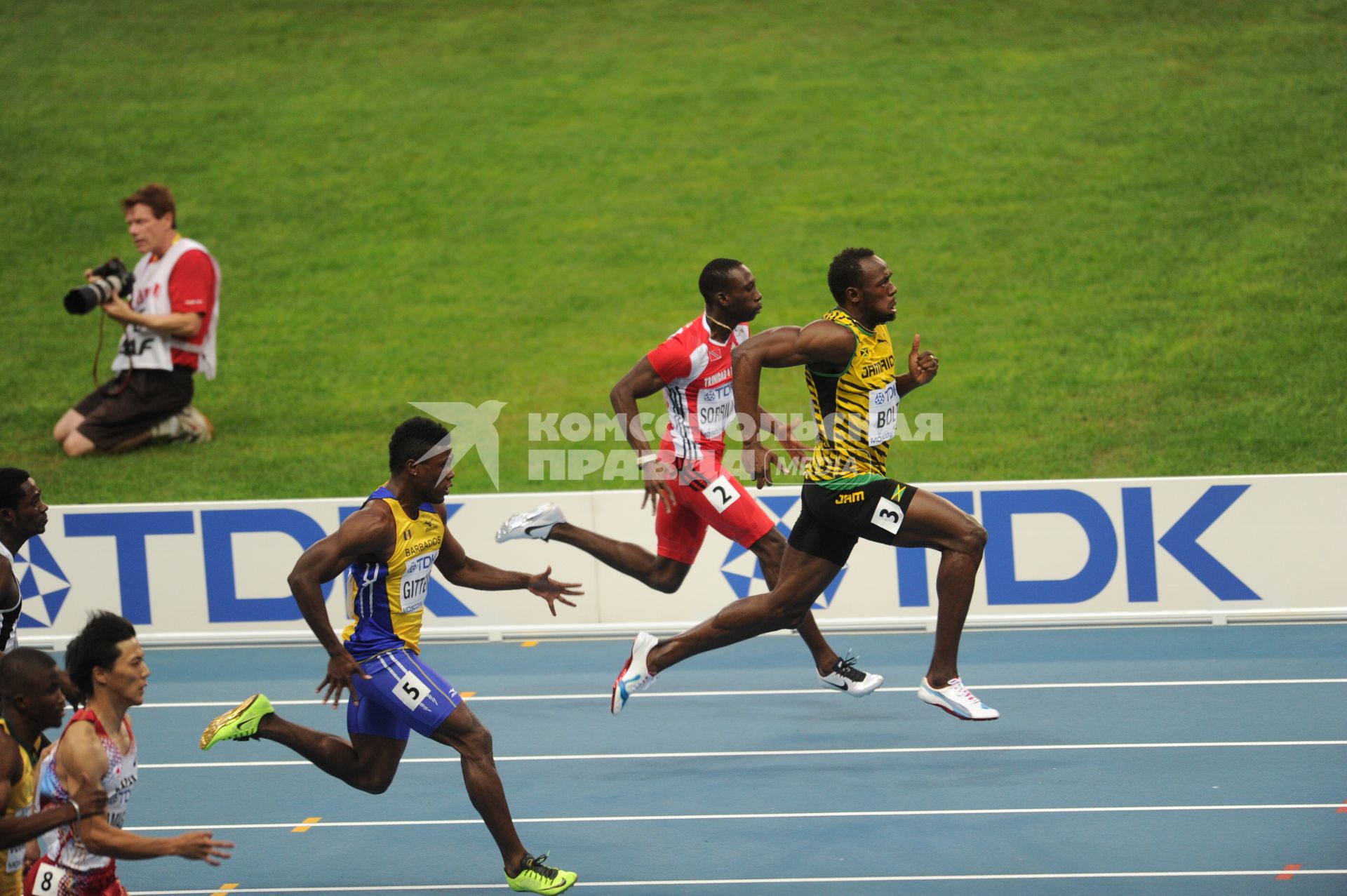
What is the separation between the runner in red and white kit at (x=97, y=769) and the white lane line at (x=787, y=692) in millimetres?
3880

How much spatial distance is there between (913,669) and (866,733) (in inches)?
48.5

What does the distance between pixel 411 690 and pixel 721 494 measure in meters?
2.53

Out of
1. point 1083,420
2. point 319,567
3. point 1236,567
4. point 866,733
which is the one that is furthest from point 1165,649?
point 319,567

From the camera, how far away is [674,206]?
18.4m

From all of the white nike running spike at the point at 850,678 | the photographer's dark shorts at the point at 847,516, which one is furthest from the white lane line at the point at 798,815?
the white nike running spike at the point at 850,678

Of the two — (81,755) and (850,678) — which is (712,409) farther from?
(81,755)

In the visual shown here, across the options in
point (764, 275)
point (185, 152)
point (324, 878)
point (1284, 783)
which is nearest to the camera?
point (324, 878)

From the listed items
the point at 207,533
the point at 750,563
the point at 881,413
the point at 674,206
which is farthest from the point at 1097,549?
Result: the point at 674,206

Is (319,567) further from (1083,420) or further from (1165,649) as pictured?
(1083,420)

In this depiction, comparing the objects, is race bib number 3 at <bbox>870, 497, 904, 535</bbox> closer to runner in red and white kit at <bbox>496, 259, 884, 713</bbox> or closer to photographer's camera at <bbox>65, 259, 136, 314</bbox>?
runner in red and white kit at <bbox>496, 259, 884, 713</bbox>

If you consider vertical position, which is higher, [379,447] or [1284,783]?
[379,447]

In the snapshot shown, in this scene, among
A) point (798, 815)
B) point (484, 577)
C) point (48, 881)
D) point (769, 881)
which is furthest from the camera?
point (798, 815)

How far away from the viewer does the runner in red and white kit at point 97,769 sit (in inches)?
157

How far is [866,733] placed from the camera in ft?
23.7
